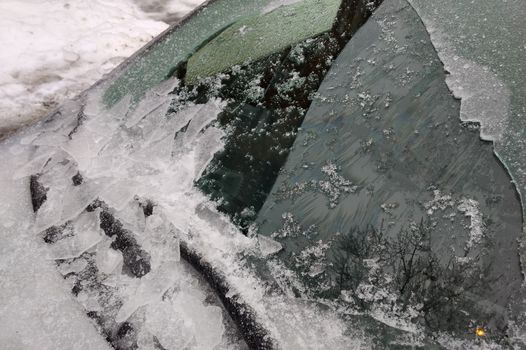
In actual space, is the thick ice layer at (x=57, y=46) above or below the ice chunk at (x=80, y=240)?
below

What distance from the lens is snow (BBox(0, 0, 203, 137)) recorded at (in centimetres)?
375

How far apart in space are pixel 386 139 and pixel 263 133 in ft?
1.51

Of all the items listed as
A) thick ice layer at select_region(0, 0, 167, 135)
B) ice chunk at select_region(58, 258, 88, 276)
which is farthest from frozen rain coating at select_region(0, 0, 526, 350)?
thick ice layer at select_region(0, 0, 167, 135)

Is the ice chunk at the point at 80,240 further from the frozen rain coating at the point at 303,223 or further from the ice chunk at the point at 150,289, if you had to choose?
the ice chunk at the point at 150,289

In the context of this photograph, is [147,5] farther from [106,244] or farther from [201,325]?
[201,325]

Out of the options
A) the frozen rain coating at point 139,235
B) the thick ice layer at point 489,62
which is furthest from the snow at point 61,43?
the thick ice layer at point 489,62

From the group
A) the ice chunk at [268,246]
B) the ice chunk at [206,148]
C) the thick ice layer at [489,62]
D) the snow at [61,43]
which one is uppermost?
the thick ice layer at [489,62]

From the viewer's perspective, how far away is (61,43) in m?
4.38

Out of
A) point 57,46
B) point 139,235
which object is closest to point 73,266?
point 139,235

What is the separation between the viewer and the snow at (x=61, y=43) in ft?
12.3

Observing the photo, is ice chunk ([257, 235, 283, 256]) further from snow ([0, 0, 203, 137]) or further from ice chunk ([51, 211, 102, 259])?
snow ([0, 0, 203, 137])

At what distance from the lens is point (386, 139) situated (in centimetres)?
157

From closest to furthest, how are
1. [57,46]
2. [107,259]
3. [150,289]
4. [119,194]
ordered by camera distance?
[150,289], [107,259], [119,194], [57,46]

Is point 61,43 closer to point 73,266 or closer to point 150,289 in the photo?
point 73,266
